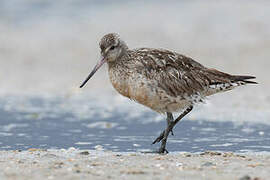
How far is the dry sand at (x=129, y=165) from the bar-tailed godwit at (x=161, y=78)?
76cm

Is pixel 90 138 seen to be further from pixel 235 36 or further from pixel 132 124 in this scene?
pixel 235 36

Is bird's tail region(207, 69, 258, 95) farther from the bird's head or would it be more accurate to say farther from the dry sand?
the bird's head

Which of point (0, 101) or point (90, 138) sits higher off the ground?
point (0, 101)

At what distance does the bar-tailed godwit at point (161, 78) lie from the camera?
9227mm

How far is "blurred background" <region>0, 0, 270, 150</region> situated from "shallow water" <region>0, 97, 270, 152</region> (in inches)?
1.6

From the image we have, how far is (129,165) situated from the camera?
798 cm

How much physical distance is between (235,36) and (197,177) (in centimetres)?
1356

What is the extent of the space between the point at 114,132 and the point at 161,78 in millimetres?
2396

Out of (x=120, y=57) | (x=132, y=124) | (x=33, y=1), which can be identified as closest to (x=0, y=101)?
(x=132, y=124)

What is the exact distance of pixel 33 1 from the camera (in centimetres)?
2406

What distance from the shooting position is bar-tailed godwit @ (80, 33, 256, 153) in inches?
363

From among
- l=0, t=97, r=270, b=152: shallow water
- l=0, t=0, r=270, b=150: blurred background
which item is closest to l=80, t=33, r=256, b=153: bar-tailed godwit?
l=0, t=97, r=270, b=152: shallow water

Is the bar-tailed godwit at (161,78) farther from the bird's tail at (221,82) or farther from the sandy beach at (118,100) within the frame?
the sandy beach at (118,100)

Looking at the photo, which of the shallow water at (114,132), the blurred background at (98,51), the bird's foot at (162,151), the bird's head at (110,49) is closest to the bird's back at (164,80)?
the bird's head at (110,49)
